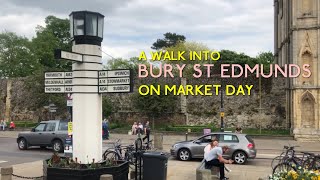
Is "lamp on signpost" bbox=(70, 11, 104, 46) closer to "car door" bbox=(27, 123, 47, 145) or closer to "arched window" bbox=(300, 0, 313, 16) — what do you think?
"car door" bbox=(27, 123, 47, 145)

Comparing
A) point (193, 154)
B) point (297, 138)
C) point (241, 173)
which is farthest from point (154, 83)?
point (241, 173)

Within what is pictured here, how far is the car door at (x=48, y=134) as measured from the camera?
76.4 feet

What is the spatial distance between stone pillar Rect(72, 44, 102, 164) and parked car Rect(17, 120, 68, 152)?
1107 centimetres

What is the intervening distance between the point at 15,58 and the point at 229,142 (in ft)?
186

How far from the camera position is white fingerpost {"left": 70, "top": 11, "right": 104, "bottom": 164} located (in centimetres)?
1193

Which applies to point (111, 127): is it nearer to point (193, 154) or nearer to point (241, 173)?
point (193, 154)

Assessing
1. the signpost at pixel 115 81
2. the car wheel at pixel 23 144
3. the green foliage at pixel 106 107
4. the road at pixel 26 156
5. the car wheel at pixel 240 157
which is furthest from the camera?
the green foliage at pixel 106 107

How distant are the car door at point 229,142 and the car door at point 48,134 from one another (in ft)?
31.0

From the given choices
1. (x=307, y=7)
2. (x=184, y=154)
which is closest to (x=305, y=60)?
(x=307, y=7)

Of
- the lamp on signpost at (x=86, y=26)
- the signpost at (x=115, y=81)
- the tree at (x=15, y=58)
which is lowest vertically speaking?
the signpost at (x=115, y=81)

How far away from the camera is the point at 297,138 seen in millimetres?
33781

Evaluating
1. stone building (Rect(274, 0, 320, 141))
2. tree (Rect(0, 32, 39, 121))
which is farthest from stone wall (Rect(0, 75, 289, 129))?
tree (Rect(0, 32, 39, 121))

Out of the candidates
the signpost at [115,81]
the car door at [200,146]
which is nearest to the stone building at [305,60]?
the car door at [200,146]

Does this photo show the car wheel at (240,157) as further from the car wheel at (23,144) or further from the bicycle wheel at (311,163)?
the car wheel at (23,144)
